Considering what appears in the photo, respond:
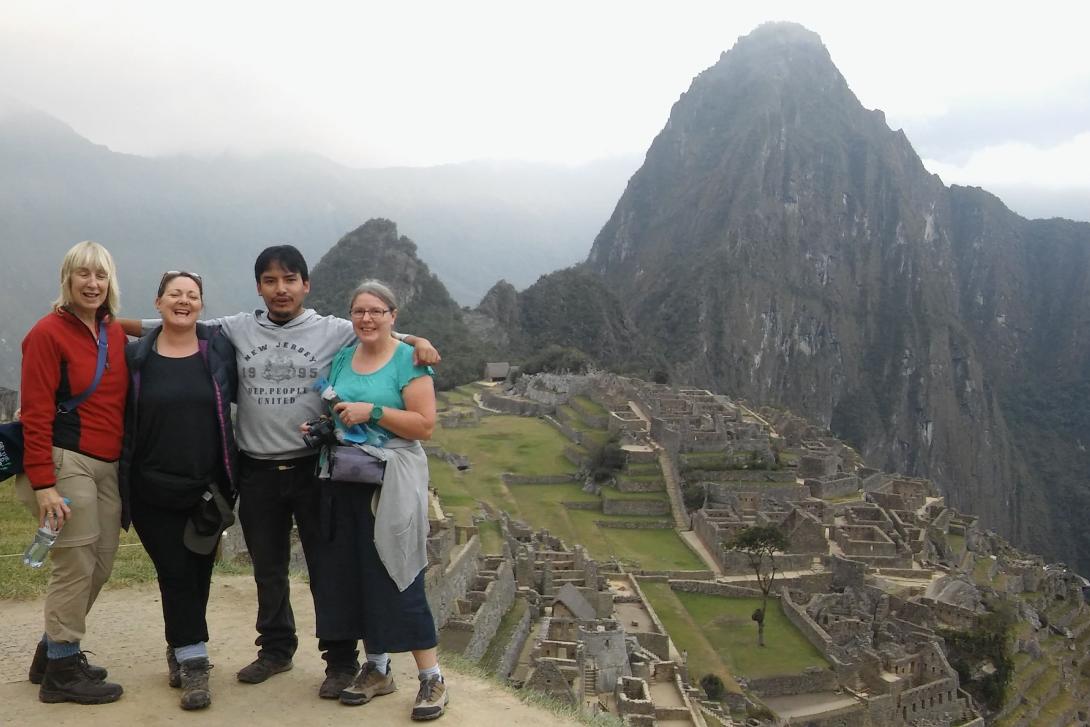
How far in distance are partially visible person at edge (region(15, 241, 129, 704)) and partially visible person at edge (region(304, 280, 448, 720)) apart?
1.05 meters

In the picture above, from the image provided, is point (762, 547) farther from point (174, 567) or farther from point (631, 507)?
point (174, 567)

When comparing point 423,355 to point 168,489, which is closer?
point 168,489

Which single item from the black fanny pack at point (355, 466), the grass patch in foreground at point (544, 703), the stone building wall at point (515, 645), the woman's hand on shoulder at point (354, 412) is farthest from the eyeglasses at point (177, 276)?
the stone building wall at point (515, 645)

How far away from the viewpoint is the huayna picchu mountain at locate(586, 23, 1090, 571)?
106250 mm

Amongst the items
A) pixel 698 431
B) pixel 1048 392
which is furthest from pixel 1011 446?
pixel 698 431

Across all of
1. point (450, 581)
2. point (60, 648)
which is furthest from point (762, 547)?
point (60, 648)

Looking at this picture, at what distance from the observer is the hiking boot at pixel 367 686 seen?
14.8ft

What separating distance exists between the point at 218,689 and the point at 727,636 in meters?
16.9

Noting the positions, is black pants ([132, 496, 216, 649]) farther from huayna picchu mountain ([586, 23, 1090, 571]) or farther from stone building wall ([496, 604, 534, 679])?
huayna picchu mountain ([586, 23, 1090, 571])

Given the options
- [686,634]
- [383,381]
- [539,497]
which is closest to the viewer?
[383,381]

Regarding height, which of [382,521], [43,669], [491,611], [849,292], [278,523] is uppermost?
[849,292]

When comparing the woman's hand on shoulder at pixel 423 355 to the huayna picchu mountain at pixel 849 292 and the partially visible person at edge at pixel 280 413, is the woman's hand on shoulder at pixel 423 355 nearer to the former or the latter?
the partially visible person at edge at pixel 280 413

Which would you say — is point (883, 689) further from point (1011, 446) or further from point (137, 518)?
point (1011, 446)

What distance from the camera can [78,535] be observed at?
4.21m
